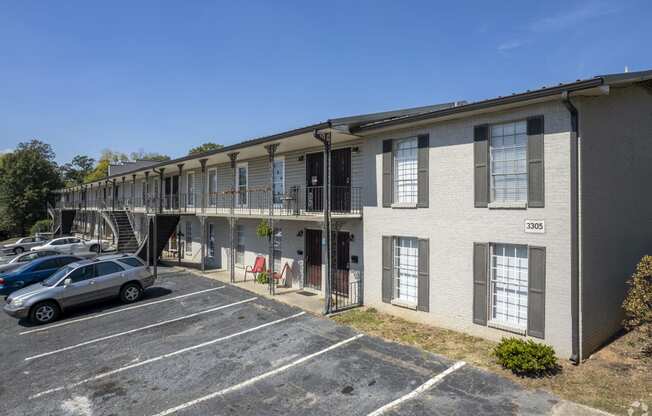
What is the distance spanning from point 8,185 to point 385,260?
55662 mm

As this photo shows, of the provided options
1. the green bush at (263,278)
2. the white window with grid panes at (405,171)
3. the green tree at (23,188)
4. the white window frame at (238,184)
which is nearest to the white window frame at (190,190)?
the white window frame at (238,184)

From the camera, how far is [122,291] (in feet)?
46.9

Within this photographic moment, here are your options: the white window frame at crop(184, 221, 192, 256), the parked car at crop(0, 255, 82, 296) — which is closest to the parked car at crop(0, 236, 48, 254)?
the white window frame at crop(184, 221, 192, 256)

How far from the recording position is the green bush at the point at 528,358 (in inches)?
297

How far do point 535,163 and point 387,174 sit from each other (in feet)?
13.7

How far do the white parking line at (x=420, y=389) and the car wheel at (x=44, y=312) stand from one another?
37.9 feet

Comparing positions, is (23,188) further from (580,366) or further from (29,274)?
(580,366)

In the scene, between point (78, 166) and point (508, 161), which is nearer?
point (508, 161)

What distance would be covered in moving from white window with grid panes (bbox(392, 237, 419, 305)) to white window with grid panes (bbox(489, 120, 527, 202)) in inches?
110

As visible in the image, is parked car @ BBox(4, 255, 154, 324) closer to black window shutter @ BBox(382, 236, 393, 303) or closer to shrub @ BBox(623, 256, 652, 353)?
black window shutter @ BBox(382, 236, 393, 303)

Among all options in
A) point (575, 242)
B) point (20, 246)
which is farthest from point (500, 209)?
point (20, 246)

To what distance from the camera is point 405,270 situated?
11336mm

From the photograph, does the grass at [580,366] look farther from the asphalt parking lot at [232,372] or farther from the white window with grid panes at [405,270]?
the white window with grid panes at [405,270]

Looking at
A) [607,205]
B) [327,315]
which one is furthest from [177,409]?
[607,205]
